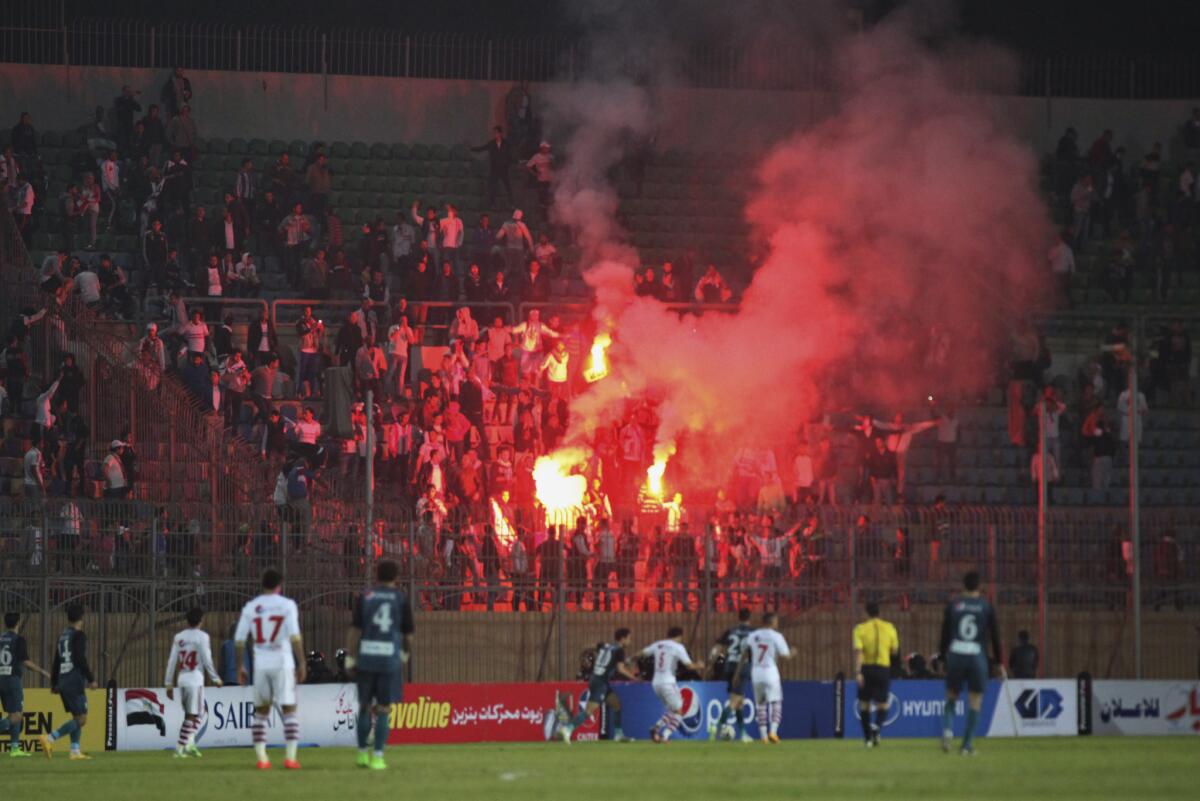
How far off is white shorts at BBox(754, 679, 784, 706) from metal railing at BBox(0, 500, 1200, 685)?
10.2ft

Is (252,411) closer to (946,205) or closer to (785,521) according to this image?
(785,521)

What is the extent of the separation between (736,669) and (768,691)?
0.61m

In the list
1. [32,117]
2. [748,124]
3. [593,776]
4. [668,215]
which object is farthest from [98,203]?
[593,776]

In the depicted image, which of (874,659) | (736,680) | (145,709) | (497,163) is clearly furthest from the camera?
(497,163)

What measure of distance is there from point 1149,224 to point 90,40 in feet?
70.7

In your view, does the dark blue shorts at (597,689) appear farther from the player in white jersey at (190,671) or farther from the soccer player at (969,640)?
the soccer player at (969,640)

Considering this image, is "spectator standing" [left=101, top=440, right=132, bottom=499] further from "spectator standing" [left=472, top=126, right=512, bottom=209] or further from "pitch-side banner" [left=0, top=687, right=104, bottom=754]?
"spectator standing" [left=472, top=126, right=512, bottom=209]

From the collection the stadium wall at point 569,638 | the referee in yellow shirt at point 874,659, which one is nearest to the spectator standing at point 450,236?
the stadium wall at point 569,638

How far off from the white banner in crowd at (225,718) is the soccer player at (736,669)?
4.83 metres

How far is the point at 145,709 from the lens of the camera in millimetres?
27078

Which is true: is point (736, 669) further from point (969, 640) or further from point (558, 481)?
point (558, 481)

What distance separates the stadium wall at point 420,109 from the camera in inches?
1674

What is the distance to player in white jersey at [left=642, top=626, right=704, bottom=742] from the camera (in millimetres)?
27594

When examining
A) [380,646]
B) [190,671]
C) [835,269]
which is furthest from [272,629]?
[835,269]
